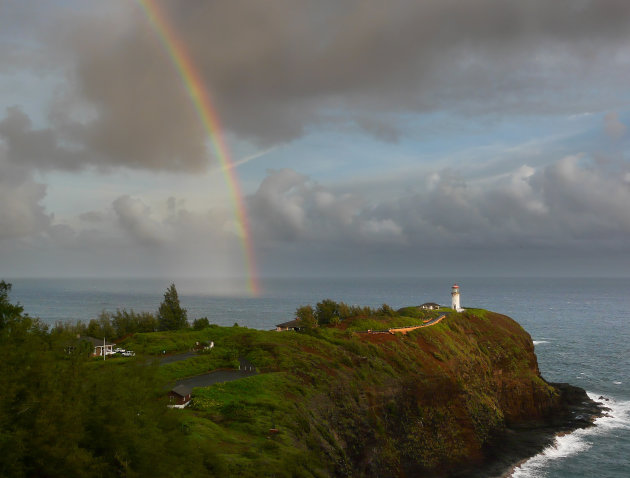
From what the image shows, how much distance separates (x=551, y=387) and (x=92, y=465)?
84.8 m

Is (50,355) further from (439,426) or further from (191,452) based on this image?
(439,426)

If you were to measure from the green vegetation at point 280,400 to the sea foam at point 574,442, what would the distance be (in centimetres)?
590

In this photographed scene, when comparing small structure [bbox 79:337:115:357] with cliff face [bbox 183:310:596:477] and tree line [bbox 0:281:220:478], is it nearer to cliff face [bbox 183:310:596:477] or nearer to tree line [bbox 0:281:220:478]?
cliff face [bbox 183:310:596:477]

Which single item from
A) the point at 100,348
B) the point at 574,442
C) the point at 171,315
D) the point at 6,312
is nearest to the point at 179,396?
the point at 6,312

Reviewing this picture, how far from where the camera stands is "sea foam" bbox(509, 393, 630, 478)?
181ft

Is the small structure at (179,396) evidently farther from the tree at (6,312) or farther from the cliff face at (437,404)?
the tree at (6,312)

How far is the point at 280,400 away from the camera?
149ft

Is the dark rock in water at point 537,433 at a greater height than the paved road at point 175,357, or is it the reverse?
the paved road at point 175,357

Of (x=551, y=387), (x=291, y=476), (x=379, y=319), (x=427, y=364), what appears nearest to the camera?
(x=291, y=476)

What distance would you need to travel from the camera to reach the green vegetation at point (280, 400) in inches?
774

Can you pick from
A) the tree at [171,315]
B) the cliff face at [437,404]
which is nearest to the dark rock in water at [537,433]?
the cliff face at [437,404]

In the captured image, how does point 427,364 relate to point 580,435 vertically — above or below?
above

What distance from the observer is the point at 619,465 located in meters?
56.2

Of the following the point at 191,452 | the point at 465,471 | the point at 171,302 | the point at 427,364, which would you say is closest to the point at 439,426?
the point at 465,471
